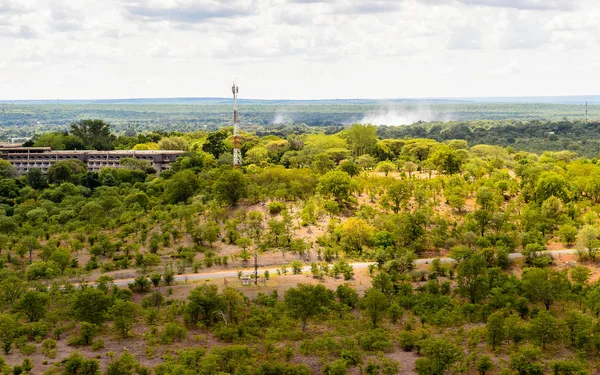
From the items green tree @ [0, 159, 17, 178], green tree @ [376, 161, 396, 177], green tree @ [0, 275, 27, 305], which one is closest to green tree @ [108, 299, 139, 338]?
green tree @ [0, 275, 27, 305]

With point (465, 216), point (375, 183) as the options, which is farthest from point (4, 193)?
point (465, 216)

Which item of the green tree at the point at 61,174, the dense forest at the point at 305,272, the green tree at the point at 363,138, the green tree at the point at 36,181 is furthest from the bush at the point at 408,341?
the green tree at the point at 363,138

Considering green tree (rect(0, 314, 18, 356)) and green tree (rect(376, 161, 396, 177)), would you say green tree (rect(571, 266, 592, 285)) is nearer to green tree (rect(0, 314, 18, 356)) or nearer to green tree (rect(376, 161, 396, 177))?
green tree (rect(376, 161, 396, 177))

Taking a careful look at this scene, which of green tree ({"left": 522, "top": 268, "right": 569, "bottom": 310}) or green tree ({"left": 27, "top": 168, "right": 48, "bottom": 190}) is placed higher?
green tree ({"left": 27, "top": 168, "right": 48, "bottom": 190})

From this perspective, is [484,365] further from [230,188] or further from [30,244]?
[30,244]

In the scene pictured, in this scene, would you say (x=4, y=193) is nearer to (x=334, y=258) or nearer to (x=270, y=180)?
(x=270, y=180)

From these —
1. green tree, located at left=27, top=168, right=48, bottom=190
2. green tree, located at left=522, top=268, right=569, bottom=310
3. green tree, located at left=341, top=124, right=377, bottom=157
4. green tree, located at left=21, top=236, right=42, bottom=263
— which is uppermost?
green tree, located at left=341, top=124, right=377, bottom=157
